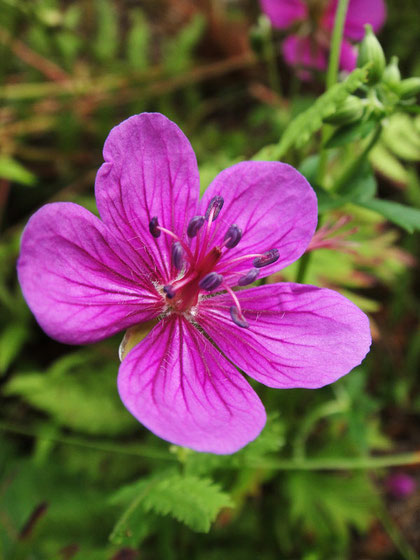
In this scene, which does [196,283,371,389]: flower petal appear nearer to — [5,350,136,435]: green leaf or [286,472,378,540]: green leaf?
[5,350,136,435]: green leaf

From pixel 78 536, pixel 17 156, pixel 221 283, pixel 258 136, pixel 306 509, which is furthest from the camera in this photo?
pixel 258 136

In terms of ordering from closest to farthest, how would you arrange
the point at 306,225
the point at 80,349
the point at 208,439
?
the point at 208,439 < the point at 306,225 < the point at 80,349

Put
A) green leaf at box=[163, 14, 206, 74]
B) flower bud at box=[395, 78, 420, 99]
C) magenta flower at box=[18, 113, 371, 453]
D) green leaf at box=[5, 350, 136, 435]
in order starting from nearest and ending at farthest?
magenta flower at box=[18, 113, 371, 453]
flower bud at box=[395, 78, 420, 99]
green leaf at box=[5, 350, 136, 435]
green leaf at box=[163, 14, 206, 74]

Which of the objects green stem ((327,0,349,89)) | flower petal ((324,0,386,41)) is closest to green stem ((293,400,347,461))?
green stem ((327,0,349,89))

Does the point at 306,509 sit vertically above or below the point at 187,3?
below

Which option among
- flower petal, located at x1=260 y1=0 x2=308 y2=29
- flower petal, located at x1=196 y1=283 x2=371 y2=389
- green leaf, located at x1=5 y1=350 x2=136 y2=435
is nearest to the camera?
flower petal, located at x1=196 y1=283 x2=371 y2=389

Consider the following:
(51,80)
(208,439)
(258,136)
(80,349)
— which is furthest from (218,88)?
(208,439)

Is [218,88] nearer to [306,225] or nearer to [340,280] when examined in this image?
[340,280]
